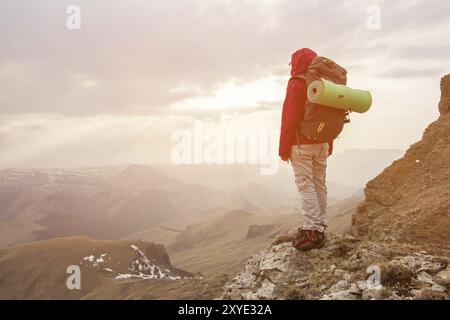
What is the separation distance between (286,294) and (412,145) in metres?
10.7

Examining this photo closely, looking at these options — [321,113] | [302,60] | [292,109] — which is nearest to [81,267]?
[292,109]

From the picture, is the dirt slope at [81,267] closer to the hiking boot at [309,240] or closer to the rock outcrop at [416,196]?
A: the rock outcrop at [416,196]

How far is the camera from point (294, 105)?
6938 mm

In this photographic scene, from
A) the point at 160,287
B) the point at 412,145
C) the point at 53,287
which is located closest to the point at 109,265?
the point at 53,287

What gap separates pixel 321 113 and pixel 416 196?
22.1 ft

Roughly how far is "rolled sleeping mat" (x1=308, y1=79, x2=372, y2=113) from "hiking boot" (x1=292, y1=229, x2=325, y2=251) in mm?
2558

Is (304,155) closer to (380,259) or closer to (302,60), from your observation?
(302,60)

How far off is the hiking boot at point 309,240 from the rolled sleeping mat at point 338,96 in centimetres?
256

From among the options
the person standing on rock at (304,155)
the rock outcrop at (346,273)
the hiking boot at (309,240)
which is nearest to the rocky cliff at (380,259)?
the rock outcrop at (346,273)

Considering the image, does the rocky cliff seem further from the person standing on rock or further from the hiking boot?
the person standing on rock

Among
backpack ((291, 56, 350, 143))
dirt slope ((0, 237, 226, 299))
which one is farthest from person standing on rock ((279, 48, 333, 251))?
dirt slope ((0, 237, 226, 299))

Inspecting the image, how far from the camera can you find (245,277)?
8078mm

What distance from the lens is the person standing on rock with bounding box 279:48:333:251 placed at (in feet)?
22.8
